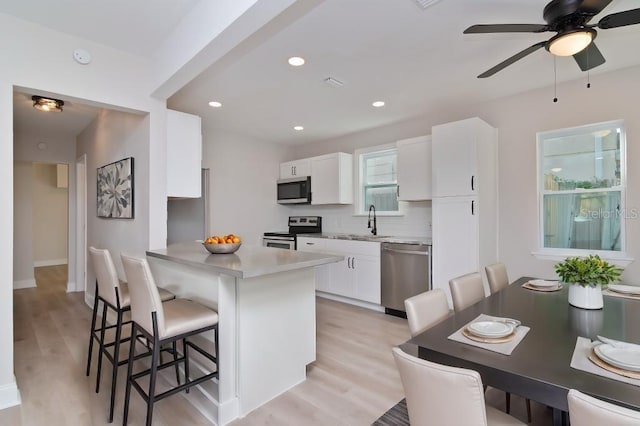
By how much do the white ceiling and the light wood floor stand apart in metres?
2.51

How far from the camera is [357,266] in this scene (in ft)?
13.9

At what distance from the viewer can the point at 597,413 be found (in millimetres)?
708

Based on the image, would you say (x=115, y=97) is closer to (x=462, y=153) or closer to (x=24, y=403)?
(x=24, y=403)

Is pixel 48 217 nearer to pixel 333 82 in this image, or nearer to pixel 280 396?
pixel 333 82

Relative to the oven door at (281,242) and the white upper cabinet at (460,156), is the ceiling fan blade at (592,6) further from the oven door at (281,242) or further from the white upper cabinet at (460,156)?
the oven door at (281,242)

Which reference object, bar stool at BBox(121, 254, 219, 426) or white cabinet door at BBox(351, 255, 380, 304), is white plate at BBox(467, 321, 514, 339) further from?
white cabinet door at BBox(351, 255, 380, 304)

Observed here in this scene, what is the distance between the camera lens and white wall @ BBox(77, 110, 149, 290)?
2.99m

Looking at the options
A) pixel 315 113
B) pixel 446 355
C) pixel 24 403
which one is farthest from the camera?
pixel 315 113

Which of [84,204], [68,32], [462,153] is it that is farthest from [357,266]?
[84,204]

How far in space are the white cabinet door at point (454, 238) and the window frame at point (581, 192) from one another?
2.37 feet

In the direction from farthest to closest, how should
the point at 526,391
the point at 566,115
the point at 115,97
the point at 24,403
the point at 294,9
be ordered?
the point at 566,115 → the point at 115,97 → the point at 24,403 → the point at 294,9 → the point at 526,391

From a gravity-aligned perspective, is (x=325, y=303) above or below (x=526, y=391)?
below

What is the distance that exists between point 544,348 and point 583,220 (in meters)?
2.72

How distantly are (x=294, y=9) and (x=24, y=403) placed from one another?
3.10 metres
